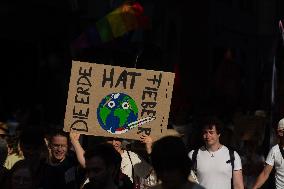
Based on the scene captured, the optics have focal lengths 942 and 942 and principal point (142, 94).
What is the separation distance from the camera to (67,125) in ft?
26.2

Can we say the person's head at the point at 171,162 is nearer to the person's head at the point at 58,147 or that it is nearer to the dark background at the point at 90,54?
the person's head at the point at 58,147

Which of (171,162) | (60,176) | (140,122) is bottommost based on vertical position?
(60,176)

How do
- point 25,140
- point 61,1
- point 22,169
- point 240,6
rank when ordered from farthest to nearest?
1. point 240,6
2. point 61,1
3. point 25,140
4. point 22,169

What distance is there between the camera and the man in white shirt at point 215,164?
8242 mm

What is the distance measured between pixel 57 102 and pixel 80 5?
2.44 meters

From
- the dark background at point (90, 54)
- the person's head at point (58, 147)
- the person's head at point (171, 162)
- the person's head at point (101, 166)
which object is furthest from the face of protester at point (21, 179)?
the dark background at point (90, 54)

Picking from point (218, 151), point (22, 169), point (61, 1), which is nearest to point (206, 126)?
point (218, 151)

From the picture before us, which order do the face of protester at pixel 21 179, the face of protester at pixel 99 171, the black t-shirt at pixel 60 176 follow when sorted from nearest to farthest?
the face of protester at pixel 99 171
the face of protester at pixel 21 179
the black t-shirt at pixel 60 176

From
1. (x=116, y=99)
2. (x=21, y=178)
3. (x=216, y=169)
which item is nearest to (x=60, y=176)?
(x=21, y=178)

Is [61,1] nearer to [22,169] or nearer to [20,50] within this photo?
[20,50]

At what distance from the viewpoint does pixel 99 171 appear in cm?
578

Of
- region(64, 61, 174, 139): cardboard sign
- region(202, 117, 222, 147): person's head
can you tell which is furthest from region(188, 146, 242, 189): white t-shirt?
region(64, 61, 174, 139): cardboard sign

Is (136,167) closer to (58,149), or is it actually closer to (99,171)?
(58,149)

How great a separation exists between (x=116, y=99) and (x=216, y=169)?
1074 millimetres
